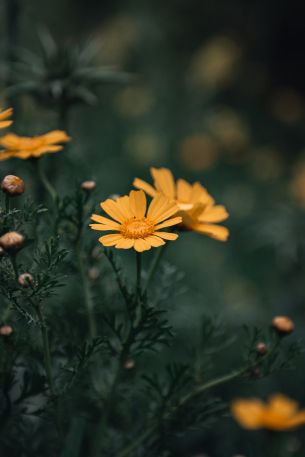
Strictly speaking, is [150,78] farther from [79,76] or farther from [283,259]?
[79,76]

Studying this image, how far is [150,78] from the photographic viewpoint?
5422 mm

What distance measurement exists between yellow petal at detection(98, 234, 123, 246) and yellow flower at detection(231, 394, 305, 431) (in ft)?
2.23

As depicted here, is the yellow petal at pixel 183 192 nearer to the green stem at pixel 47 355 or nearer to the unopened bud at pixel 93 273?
the unopened bud at pixel 93 273

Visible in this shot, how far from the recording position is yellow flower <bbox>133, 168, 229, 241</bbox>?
1.29 metres

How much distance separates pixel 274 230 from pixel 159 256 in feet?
5.78

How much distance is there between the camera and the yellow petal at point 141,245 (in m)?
1.08

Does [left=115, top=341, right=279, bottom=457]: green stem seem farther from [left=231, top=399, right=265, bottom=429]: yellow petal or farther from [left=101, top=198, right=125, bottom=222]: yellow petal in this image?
[left=101, top=198, right=125, bottom=222]: yellow petal

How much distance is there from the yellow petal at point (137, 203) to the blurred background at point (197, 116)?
11.9 inches

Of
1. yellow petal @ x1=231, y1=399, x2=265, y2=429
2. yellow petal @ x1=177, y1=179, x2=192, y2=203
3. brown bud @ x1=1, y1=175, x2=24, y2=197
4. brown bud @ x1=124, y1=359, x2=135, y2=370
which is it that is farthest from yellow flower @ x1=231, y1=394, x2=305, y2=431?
brown bud @ x1=1, y1=175, x2=24, y2=197

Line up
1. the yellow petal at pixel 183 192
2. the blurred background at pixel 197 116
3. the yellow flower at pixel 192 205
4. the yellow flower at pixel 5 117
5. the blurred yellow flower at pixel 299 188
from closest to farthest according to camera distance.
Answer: the yellow flower at pixel 5 117 < the yellow flower at pixel 192 205 < the yellow petal at pixel 183 192 < the blurred background at pixel 197 116 < the blurred yellow flower at pixel 299 188

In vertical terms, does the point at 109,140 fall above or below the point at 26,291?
above

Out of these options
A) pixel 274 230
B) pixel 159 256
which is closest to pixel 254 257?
pixel 274 230

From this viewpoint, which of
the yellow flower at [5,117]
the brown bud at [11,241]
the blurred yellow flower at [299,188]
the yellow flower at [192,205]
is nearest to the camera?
the brown bud at [11,241]

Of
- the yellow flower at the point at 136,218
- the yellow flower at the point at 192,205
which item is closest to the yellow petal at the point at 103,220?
the yellow flower at the point at 136,218
